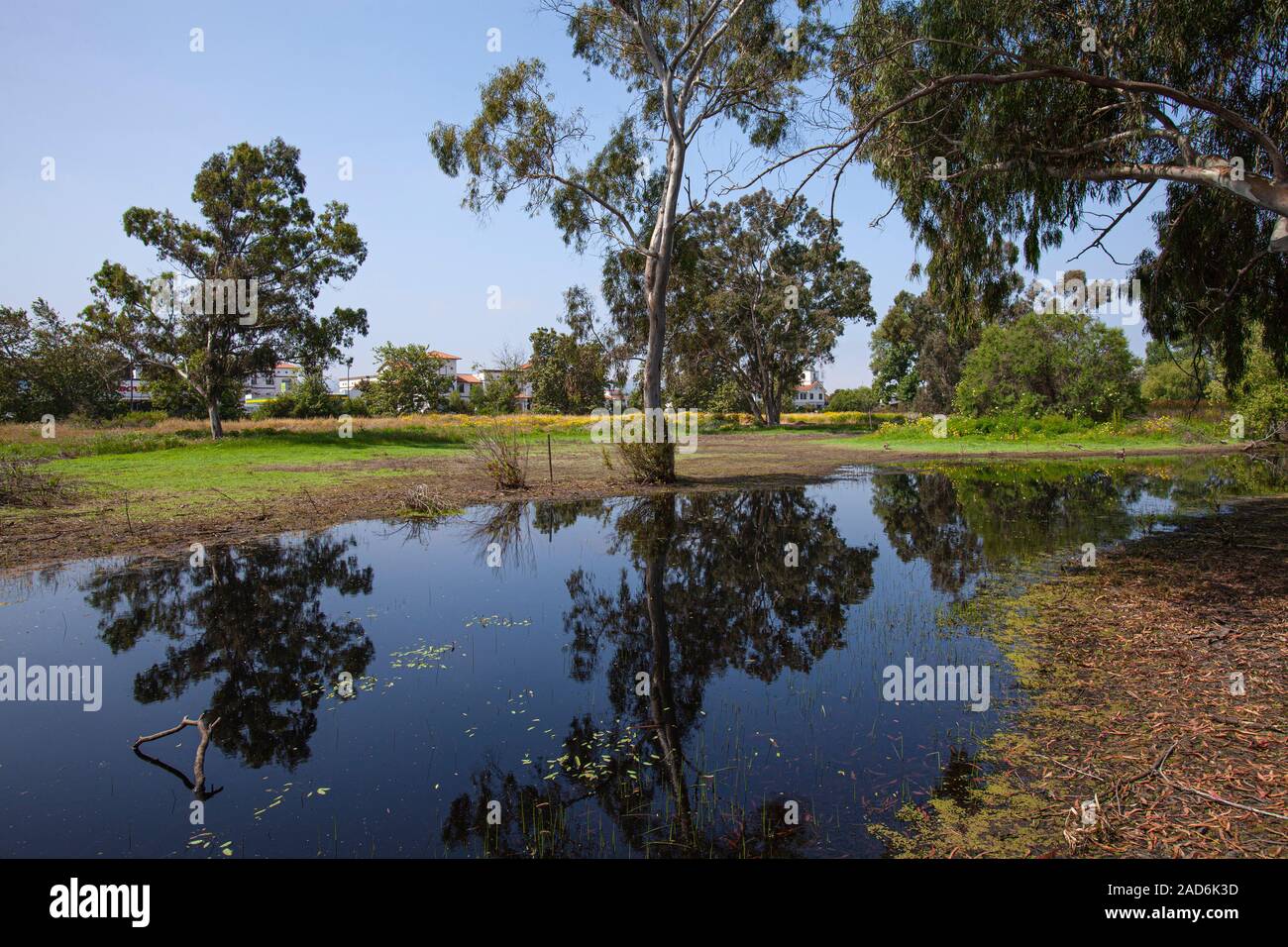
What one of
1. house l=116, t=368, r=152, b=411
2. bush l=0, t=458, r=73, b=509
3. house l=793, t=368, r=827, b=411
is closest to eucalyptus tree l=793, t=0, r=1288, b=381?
bush l=0, t=458, r=73, b=509

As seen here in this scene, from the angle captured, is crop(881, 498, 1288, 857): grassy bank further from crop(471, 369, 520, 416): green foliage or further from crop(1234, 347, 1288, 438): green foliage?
crop(471, 369, 520, 416): green foliage

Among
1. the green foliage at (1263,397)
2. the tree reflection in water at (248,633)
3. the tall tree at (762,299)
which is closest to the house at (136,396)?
the tall tree at (762,299)

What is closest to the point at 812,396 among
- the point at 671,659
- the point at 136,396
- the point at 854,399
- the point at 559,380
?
the point at 854,399

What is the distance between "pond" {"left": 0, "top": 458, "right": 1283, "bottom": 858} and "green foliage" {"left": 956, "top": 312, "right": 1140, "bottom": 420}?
32915 mm

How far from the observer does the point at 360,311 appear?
32.2 m

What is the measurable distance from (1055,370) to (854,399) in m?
43.7

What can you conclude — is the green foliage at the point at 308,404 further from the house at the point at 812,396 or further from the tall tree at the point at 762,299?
the house at the point at 812,396

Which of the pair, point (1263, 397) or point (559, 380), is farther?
point (559, 380)

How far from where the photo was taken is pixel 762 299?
5181 cm

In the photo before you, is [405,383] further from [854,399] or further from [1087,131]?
[1087,131]

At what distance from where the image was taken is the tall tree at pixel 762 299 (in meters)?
50.5

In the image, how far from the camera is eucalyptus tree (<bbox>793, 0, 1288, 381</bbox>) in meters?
7.15

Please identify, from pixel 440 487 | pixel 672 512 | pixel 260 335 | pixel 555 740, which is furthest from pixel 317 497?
pixel 260 335

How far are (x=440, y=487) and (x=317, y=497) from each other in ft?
10.4
